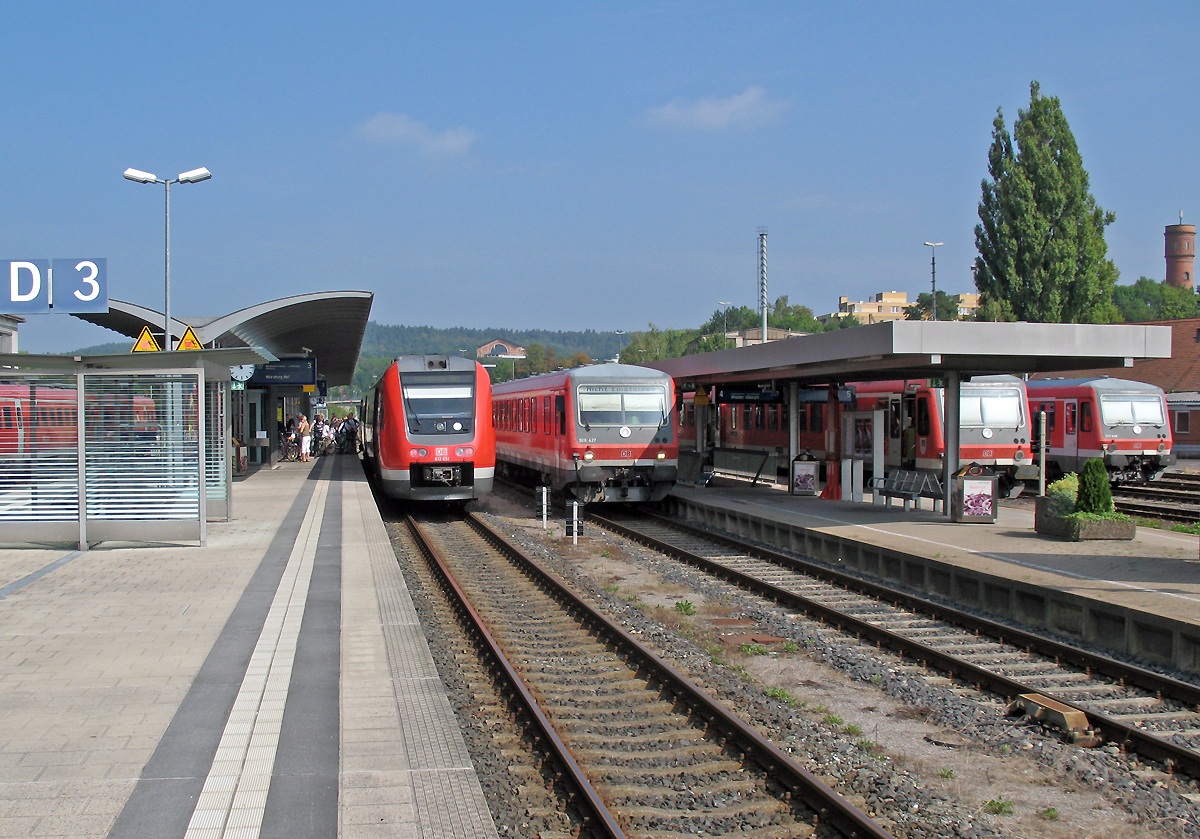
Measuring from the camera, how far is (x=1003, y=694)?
774cm

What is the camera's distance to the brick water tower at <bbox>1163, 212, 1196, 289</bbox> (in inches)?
4360

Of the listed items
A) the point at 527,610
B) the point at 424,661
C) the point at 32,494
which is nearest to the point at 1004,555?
the point at 527,610

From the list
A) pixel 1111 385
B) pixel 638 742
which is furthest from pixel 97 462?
pixel 1111 385

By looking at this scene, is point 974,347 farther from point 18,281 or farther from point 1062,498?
point 18,281

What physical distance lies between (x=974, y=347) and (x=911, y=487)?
4723mm

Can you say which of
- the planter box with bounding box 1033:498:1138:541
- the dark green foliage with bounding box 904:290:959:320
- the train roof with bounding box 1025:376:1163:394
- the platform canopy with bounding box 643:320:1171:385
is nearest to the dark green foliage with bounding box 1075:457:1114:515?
the planter box with bounding box 1033:498:1138:541

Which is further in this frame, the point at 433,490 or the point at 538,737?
the point at 433,490

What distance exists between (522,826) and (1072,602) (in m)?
7.24

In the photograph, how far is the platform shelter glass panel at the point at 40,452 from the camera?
1243 cm

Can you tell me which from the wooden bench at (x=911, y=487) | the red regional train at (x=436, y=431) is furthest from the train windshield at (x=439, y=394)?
the wooden bench at (x=911, y=487)

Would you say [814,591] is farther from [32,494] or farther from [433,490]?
[32,494]

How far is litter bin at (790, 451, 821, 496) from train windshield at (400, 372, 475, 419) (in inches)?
308

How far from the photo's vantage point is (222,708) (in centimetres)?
620

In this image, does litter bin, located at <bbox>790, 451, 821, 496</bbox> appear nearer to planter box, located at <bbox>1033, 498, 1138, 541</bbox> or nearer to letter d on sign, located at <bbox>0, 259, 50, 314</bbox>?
planter box, located at <bbox>1033, 498, 1138, 541</bbox>
